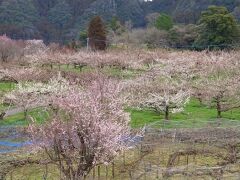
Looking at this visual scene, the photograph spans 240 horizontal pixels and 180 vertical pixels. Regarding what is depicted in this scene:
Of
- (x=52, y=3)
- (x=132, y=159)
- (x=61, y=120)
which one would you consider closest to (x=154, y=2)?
(x=52, y=3)

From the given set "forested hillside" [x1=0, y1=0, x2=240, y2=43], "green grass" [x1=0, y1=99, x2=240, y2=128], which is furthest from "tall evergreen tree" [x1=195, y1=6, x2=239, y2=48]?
"forested hillside" [x1=0, y1=0, x2=240, y2=43]

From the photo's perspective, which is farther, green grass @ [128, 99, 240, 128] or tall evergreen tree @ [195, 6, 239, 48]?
tall evergreen tree @ [195, 6, 239, 48]

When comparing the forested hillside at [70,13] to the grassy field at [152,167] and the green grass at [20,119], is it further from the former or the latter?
the grassy field at [152,167]

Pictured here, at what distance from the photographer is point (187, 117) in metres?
25.5

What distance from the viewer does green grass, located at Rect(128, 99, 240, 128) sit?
22688 mm

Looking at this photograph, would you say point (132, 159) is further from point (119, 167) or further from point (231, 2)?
point (231, 2)

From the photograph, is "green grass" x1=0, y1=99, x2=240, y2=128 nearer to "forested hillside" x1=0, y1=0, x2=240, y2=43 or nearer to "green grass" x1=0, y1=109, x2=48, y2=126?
"green grass" x1=0, y1=109, x2=48, y2=126

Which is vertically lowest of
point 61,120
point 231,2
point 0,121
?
point 0,121

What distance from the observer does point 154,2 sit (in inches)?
3233

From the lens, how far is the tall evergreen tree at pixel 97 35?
50062mm

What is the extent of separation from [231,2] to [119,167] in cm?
5313

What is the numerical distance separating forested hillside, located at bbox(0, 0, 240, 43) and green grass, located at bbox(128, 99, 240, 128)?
40.5 m

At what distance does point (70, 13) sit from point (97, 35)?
2788 cm

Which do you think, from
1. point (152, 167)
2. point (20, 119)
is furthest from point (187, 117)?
point (152, 167)
